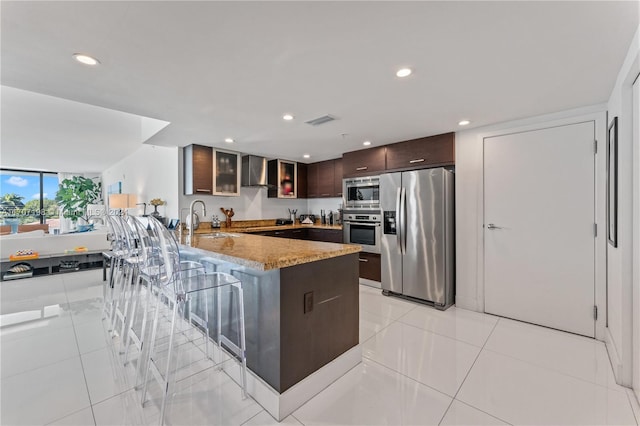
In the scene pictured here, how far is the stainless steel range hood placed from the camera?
4.75 metres

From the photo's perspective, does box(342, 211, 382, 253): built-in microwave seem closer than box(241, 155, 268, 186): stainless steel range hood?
Yes

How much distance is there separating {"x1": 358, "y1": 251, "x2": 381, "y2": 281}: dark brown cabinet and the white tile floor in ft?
4.04

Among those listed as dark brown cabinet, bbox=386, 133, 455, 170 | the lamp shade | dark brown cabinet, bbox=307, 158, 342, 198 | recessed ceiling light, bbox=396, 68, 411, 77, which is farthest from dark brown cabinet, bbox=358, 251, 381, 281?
the lamp shade

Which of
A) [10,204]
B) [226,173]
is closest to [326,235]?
[226,173]

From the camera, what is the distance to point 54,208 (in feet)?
30.0

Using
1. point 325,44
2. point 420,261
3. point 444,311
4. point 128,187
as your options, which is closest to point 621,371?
point 444,311

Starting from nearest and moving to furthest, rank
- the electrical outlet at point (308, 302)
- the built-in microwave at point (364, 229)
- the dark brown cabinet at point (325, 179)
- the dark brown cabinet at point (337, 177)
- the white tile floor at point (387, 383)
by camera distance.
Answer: the white tile floor at point (387, 383), the electrical outlet at point (308, 302), the built-in microwave at point (364, 229), the dark brown cabinet at point (337, 177), the dark brown cabinet at point (325, 179)

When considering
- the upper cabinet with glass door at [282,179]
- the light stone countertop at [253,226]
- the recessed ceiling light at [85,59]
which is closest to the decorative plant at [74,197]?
the light stone countertop at [253,226]

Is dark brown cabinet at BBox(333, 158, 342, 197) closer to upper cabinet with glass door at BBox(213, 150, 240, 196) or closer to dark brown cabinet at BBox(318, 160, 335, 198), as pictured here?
dark brown cabinet at BBox(318, 160, 335, 198)

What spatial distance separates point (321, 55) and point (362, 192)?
2798 mm

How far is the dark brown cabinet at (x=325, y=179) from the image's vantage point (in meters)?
5.19

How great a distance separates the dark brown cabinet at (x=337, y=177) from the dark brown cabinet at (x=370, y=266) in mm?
1458

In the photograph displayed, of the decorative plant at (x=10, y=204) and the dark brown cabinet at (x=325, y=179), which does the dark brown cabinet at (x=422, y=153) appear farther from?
the decorative plant at (x=10, y=204)

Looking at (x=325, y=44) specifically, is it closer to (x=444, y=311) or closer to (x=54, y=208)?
(x=444, y=311)
